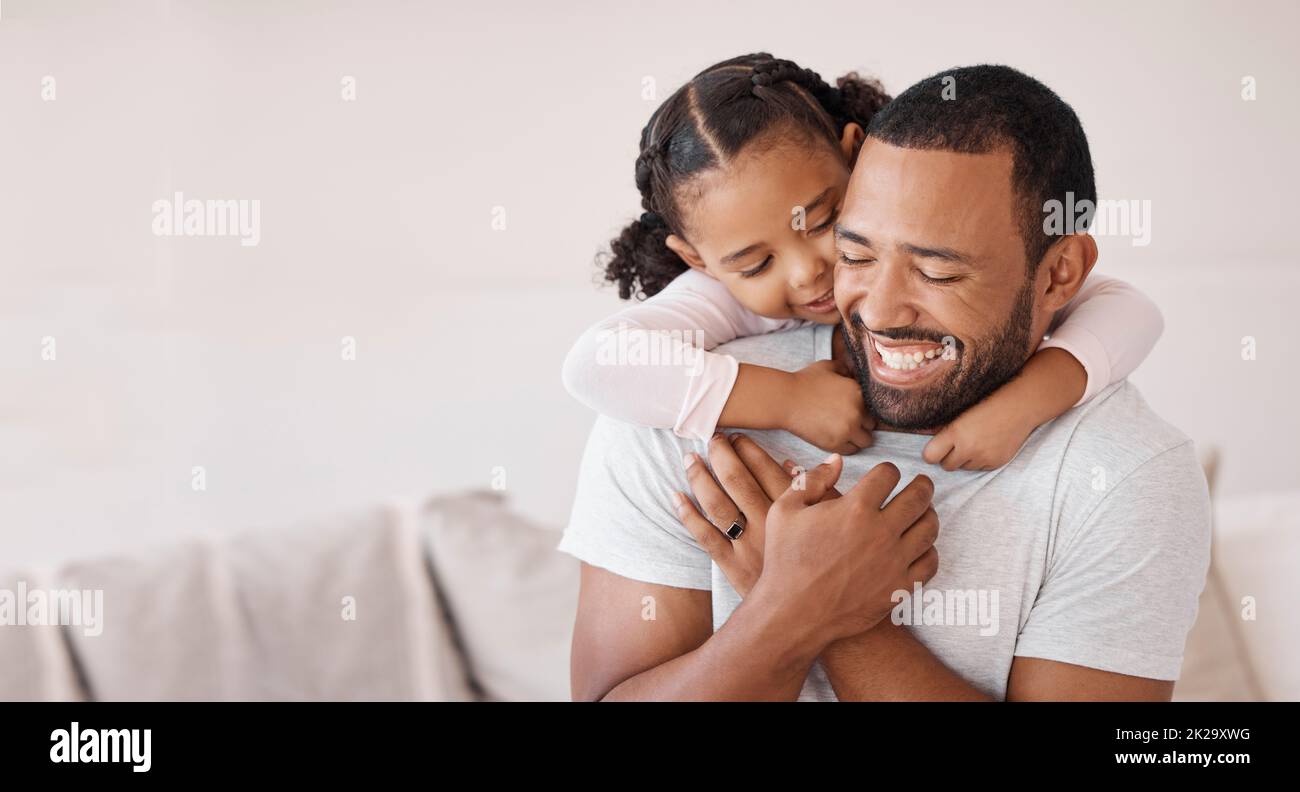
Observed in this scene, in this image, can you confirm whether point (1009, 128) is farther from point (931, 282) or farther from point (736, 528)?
point (736, 528)

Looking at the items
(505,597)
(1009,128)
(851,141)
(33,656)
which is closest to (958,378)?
(1009,128)

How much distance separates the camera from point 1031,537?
119 cm

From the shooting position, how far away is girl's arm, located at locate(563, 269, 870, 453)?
125 centimetres

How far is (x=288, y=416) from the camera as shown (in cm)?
301

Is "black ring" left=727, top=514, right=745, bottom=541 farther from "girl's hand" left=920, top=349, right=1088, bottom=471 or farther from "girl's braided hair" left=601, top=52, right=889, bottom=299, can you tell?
"girl's braided hair" left=601, top=52, right=889, bottom=299

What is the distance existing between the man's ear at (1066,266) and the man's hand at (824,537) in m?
0.30

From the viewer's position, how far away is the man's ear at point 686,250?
5.03 feet

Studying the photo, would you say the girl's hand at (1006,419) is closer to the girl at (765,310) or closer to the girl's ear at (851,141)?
the girl at (765,310)

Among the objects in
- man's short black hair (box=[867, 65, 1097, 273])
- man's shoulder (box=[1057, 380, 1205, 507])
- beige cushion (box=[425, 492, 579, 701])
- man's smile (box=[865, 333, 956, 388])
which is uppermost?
man's short black hair (box=[867, 65, 1097, 273])
